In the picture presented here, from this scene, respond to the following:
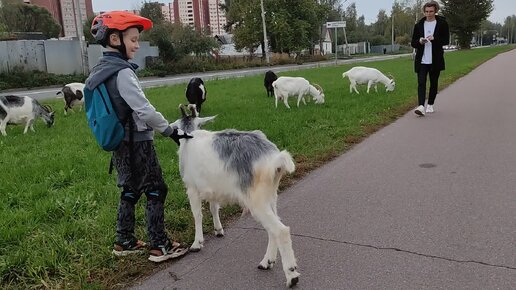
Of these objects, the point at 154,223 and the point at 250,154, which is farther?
the point at 154,223

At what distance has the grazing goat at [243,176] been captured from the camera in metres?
3.51

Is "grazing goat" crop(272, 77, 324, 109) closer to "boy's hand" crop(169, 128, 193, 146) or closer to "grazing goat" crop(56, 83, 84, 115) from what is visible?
"grazing goat" crop(56, 83, 84, 115)

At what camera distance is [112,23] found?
3.53 m

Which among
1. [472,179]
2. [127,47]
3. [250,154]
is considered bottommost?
[472,179]

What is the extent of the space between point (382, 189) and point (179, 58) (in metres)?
36.9

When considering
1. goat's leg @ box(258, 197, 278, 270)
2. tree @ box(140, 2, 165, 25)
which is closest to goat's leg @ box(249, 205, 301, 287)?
goat's leg @ box(258, 197, 278, 270)

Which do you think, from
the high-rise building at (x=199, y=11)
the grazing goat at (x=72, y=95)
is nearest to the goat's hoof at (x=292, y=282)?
the grazing goat at (x=72, y=95)

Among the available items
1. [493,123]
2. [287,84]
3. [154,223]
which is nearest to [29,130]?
[287,84]

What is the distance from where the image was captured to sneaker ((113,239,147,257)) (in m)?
4.07

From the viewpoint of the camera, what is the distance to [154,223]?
402 centimetres

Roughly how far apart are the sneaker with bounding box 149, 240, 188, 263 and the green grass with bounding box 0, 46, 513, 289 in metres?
0.10

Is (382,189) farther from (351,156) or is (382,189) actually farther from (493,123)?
(493,123)

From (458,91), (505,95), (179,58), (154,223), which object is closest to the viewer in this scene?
(154,223)

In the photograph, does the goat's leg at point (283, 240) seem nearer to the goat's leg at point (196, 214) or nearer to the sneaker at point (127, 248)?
the goat's leg at point (196, 214)
